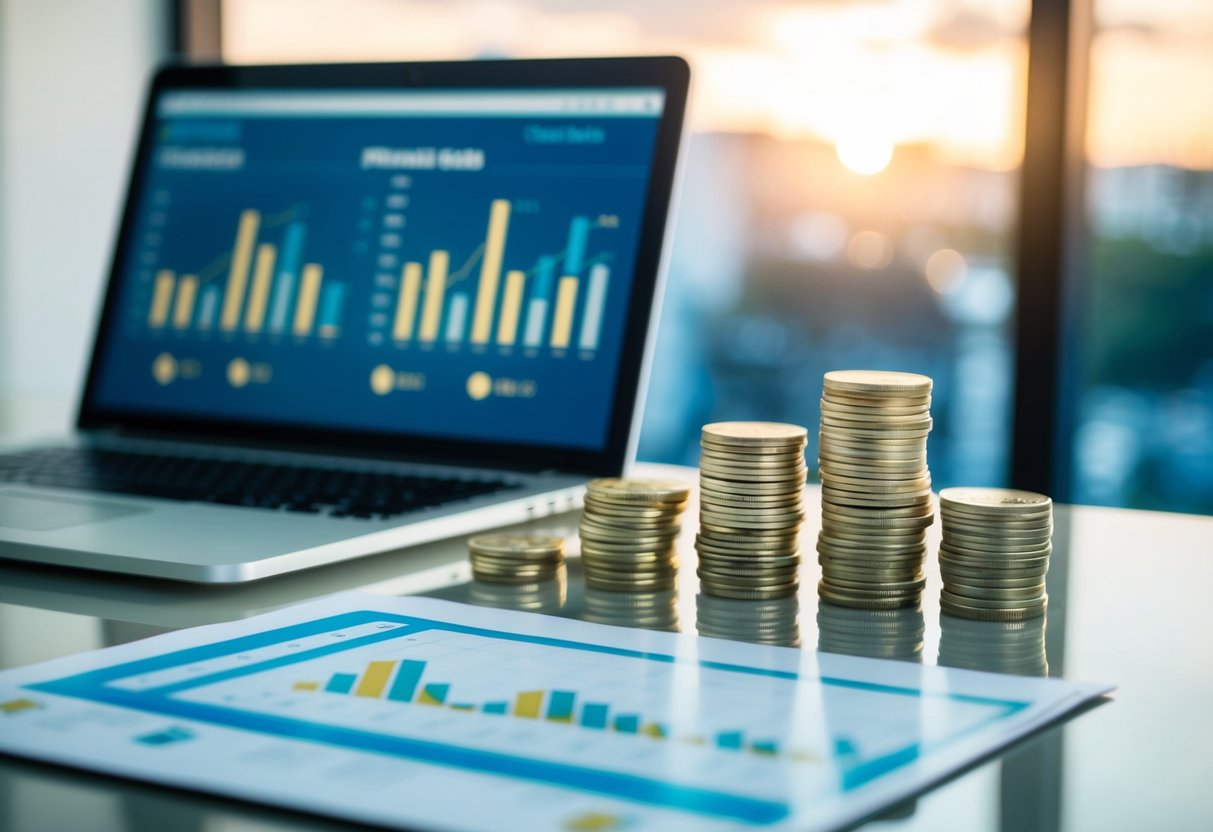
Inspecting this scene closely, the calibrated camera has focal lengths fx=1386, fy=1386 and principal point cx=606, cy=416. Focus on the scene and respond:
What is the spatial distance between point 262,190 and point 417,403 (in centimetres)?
33

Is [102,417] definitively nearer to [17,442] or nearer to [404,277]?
[17,442]

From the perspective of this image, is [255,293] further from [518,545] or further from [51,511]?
[518,545]

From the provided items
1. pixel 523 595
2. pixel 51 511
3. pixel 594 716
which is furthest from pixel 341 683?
pixel 51 511

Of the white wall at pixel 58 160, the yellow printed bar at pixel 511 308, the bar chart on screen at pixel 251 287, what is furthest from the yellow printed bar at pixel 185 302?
the white wall at pixel 58 160

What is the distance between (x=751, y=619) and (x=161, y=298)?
3.07 ft

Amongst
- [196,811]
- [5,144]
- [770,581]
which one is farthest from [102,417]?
[5,144]

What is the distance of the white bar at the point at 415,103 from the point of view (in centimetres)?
128

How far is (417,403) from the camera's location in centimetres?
131

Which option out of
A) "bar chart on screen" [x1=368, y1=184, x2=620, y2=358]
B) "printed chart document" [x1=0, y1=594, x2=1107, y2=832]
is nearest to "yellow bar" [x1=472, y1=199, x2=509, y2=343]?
"bar chart on screen" [x1=368, y1=184, x2=620, y2=358]

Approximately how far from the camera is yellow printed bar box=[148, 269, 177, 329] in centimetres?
150

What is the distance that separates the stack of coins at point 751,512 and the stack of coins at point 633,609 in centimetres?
4

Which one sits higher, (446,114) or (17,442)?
(446,114)

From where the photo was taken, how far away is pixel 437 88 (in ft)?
4.53

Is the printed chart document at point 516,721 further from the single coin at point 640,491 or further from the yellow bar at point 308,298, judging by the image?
the yellow bar at point 308,298
